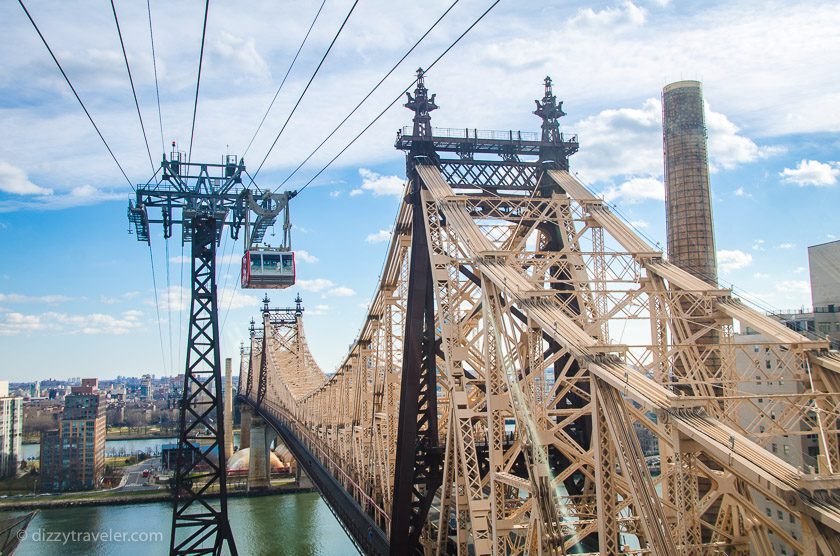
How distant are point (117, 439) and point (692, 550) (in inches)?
5990

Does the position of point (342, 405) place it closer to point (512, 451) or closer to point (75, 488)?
point (512, 451)

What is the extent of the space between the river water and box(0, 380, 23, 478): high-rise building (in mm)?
24565

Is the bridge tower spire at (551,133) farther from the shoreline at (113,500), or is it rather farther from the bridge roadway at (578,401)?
the shoreline at (113,500)

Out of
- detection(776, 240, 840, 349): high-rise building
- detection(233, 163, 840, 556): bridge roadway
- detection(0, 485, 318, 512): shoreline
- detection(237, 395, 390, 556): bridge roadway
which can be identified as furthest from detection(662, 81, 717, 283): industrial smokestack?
detection(0, 485, 318, 512): shoreline

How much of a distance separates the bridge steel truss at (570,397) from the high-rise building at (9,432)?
260ft

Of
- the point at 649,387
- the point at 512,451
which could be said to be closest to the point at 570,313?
the point at 512,451

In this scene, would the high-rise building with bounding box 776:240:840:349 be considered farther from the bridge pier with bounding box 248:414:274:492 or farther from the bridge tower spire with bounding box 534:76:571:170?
the bridge pier with bounding box 248:414:274:492

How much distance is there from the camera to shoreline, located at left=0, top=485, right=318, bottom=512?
6840cm

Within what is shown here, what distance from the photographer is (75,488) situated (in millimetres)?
80938

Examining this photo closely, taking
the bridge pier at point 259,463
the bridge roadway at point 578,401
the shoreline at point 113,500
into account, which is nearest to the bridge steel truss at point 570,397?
the bridge roadway at point 578,401

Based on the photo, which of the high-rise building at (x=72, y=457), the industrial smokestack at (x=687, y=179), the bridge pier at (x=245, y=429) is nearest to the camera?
the industrial smokestack at (x=687, y=179)

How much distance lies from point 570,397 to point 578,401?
0.22m

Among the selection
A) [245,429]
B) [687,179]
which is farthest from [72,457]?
[687,179]

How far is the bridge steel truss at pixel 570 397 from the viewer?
8.43 metres
